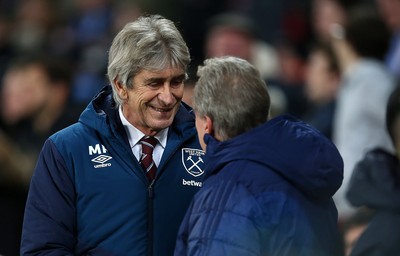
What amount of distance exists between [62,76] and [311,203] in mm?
4713

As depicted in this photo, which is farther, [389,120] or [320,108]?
[320,108]

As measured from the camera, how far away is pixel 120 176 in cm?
420

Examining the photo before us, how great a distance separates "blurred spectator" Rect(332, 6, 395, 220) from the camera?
23.0 feet

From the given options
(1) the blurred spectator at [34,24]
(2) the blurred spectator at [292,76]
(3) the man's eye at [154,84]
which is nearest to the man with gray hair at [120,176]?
(3) the man's eye at [154,84]

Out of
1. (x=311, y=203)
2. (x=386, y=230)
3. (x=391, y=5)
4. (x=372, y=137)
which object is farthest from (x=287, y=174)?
(x=391, y=5)

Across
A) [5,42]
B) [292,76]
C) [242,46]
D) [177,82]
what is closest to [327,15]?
[242,46]

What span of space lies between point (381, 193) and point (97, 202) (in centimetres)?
129

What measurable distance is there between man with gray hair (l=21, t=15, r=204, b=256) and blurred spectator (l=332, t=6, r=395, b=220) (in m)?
2.79

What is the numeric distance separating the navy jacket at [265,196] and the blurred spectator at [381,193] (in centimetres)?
57

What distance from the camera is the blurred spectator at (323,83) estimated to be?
26.0ft

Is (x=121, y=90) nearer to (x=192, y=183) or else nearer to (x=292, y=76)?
(x=192, y=183)

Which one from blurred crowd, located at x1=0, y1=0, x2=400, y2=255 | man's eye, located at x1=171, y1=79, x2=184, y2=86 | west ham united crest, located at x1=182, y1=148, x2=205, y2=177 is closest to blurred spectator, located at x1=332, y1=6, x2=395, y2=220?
blurred crowd, located at x1=0, y1=0, x2=400, y2=255

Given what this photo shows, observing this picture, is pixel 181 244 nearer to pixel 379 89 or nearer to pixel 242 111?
pixel 242 111

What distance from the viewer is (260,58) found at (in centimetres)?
996
